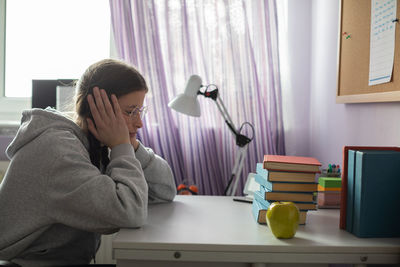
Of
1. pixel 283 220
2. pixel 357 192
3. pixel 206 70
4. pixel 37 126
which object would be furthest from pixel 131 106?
pixel 206 70

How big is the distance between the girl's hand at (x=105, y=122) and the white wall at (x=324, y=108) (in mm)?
801

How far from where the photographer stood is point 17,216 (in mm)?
1059

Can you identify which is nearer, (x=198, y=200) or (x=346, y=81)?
(x=198, y=200)

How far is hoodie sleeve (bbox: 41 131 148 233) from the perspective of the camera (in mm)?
1005

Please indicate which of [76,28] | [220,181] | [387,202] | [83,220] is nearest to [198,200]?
[83,220]

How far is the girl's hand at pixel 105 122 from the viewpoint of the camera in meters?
1.19

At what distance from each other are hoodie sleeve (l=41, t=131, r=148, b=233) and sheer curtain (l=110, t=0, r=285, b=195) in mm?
1187

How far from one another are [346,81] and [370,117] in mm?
225

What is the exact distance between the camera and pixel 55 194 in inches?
40.1

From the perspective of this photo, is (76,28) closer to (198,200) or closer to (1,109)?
(1,109)

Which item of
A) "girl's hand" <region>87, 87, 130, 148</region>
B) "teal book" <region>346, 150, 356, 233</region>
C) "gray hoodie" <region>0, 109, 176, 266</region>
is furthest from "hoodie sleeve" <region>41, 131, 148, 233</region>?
"teal book" <region>346, 150, 356, 233</region>

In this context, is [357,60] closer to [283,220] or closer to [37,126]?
[283,220]

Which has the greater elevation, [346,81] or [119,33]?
[119,33]

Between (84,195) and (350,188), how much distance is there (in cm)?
65
